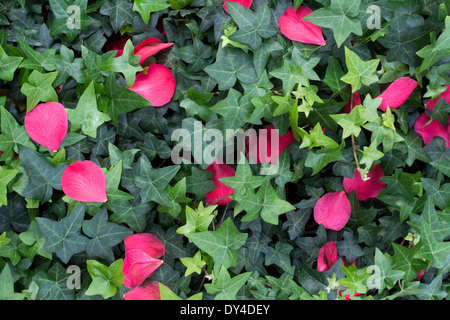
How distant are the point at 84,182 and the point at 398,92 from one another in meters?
0.64

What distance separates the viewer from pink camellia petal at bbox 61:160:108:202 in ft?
2.62

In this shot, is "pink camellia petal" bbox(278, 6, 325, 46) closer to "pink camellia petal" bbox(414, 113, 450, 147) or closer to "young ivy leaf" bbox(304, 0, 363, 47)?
"young ivy leaf" bbox(304, 0, 363, 47)

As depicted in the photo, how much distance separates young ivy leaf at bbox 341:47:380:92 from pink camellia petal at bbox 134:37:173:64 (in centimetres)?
35

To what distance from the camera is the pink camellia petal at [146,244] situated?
83cm

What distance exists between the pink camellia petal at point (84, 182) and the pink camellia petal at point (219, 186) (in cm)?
21

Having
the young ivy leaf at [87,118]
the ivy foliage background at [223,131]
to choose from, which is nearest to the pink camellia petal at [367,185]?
the ivy foliage background at [223,131]

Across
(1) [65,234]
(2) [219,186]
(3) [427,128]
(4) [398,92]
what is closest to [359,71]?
(4) [398,92]

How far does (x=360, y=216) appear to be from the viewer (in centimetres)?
88

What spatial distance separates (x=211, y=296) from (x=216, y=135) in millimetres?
331

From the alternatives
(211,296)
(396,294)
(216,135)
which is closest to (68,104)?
(216,135)

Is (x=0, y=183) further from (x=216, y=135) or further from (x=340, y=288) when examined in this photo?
(x=340, y=288)

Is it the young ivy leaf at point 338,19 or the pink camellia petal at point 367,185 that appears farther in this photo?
the pink camellia petal at point 367,185

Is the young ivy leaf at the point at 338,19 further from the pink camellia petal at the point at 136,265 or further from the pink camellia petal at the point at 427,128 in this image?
the pink camellia petal at the point at 136,265

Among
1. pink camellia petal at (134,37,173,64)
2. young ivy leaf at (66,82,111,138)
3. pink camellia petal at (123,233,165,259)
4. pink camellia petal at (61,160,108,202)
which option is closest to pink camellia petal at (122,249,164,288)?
pink camellia petal at (123,233,165,259)
